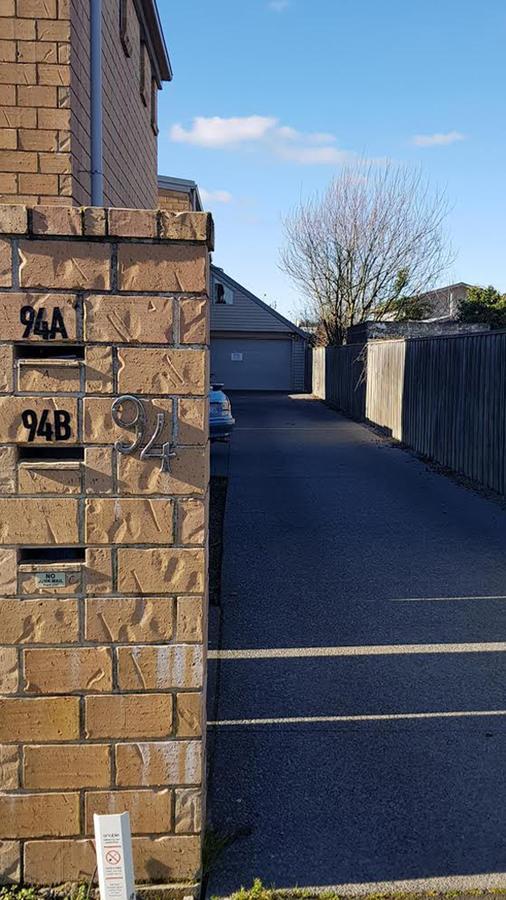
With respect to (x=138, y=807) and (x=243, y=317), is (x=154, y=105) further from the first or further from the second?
(x=243, y=317)

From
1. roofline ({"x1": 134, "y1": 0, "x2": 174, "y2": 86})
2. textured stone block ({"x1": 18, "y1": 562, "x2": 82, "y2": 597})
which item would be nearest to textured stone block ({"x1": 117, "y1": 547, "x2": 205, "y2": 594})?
textured stone block ({"x1": 18, "y1": 562, "x2": 82, "y2": 597})

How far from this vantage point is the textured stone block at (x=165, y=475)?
111 inches

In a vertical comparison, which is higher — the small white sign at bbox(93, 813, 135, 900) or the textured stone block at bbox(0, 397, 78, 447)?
the textured stone block at bbox(0, 397, 78, 447)

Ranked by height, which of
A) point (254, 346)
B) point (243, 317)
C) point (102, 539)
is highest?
point (243, 317)

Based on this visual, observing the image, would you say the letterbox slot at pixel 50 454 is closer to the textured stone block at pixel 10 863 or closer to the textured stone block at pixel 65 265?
the textured stone block at pixel 65 265

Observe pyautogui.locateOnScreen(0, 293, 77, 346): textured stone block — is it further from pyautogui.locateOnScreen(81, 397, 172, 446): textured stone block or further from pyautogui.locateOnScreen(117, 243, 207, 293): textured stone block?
pyautogui.locateOnScreen(81, 397, 172, 446): textured stone block

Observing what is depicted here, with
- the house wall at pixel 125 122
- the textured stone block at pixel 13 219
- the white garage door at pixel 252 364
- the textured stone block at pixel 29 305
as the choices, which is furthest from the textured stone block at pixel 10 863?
the white garage door at pixel 252 364

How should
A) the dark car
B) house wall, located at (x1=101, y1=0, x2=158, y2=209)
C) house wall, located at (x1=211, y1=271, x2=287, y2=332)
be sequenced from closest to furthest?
1. house wall, located at (x1=101, y1=0, x2=158, y2=209)
2. the dark car
3. house wall, located at (x1=211, y1=271, x2=287, y2=332)

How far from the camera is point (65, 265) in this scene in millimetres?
2746

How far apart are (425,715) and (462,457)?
29.1 feet

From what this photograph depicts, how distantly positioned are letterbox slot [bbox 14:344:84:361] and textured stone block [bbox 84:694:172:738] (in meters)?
1.15

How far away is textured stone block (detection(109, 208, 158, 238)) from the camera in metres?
2.72

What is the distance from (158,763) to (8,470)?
1.10m

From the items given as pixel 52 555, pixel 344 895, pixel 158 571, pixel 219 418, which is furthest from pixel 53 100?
pixel 219 418
